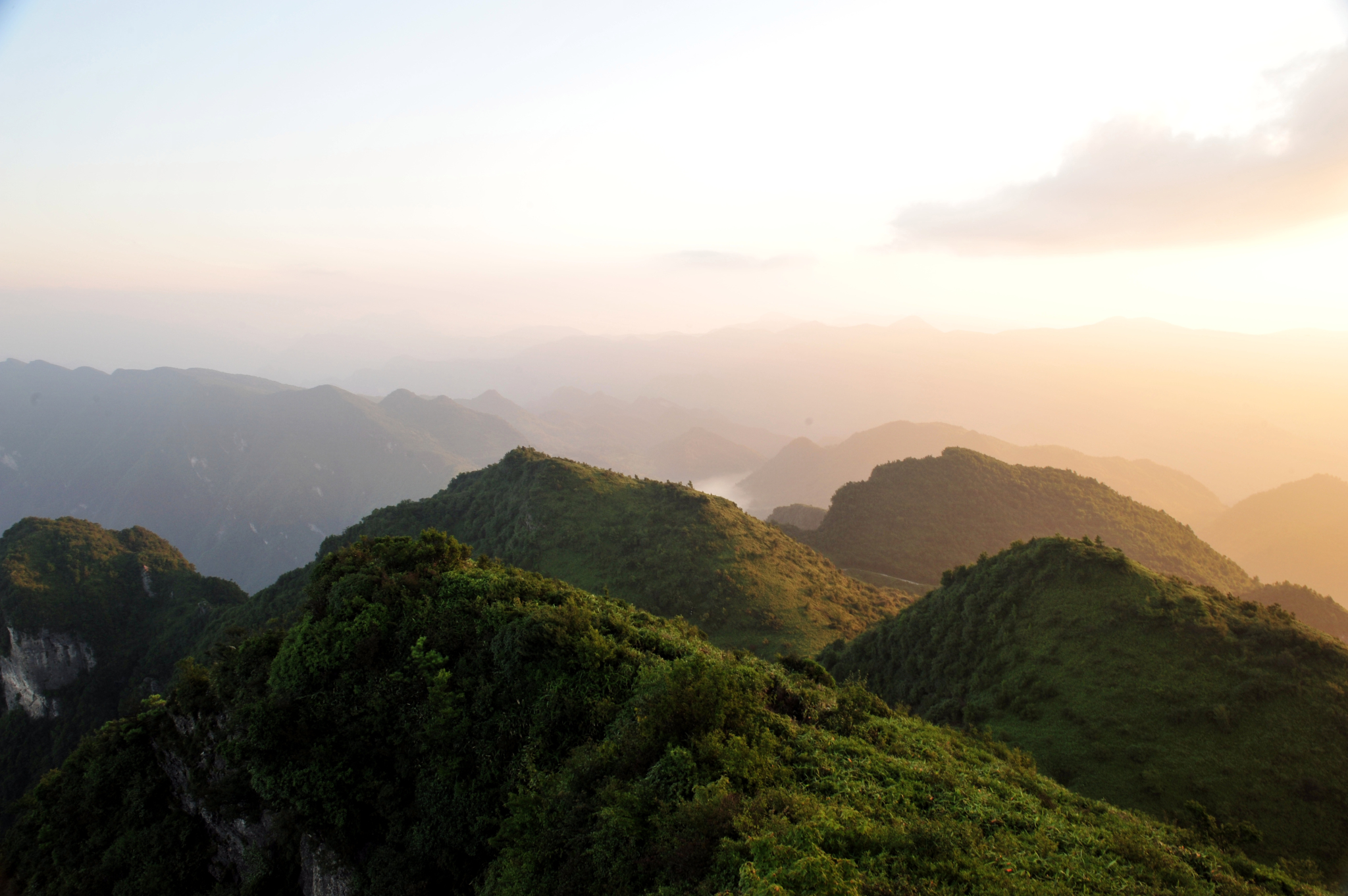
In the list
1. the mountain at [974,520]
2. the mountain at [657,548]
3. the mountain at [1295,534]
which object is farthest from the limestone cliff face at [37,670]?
the mountain at [1295,534]

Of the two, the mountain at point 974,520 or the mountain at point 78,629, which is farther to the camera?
the mountain at point 974,520

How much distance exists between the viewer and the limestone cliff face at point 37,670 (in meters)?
57.0

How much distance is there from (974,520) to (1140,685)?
54.1 meters

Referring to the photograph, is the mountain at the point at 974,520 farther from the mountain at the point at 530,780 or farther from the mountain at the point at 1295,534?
the mountain at the point at 530,780

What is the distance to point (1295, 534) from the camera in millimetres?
98188

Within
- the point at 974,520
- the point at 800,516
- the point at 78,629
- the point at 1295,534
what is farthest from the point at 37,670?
the point at 1295,534

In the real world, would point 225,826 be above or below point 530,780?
below

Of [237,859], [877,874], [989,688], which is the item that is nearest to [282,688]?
[237,859]

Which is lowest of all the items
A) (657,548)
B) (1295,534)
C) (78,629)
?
(1295,534)

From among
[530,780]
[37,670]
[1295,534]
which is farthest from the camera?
[1295,534]

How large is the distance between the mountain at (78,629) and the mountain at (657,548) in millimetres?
20707

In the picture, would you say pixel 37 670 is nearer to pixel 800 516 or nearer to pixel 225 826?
pixel 225 826

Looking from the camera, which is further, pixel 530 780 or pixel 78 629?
pixel 78 629

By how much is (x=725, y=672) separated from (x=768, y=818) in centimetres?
394
